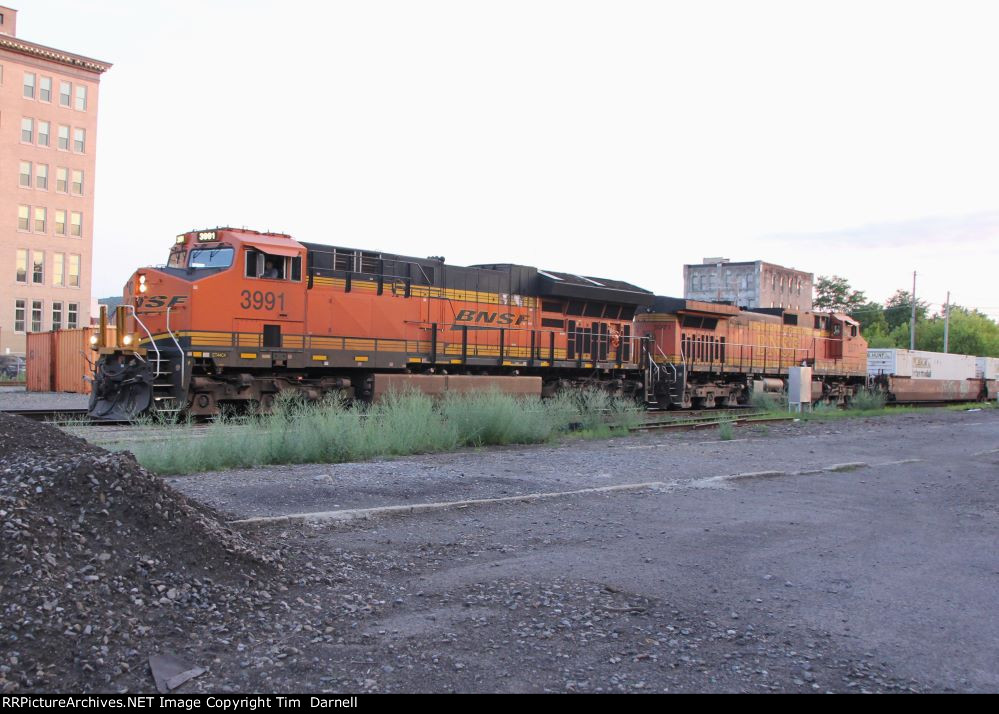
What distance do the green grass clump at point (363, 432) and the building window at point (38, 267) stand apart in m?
47.5

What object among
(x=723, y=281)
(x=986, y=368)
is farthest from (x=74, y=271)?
(x=986, y=368)

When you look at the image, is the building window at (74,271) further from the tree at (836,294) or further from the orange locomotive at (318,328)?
the tree at (836,294)

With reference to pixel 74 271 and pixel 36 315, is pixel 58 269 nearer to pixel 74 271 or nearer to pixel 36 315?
pixel 74 271

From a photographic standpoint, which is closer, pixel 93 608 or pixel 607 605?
pixel 93 608

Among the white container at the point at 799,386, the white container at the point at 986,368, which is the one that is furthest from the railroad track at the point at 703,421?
the white container at the point at 986,368

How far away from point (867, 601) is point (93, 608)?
4207mm

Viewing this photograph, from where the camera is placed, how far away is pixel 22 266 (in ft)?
176

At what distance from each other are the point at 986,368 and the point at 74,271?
56.6 m

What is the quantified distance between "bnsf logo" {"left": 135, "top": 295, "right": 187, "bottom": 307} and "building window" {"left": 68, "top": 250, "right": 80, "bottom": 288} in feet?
155

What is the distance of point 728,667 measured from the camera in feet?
12.3

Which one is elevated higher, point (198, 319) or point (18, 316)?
point (18, 316)

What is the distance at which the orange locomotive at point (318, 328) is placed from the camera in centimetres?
1413
